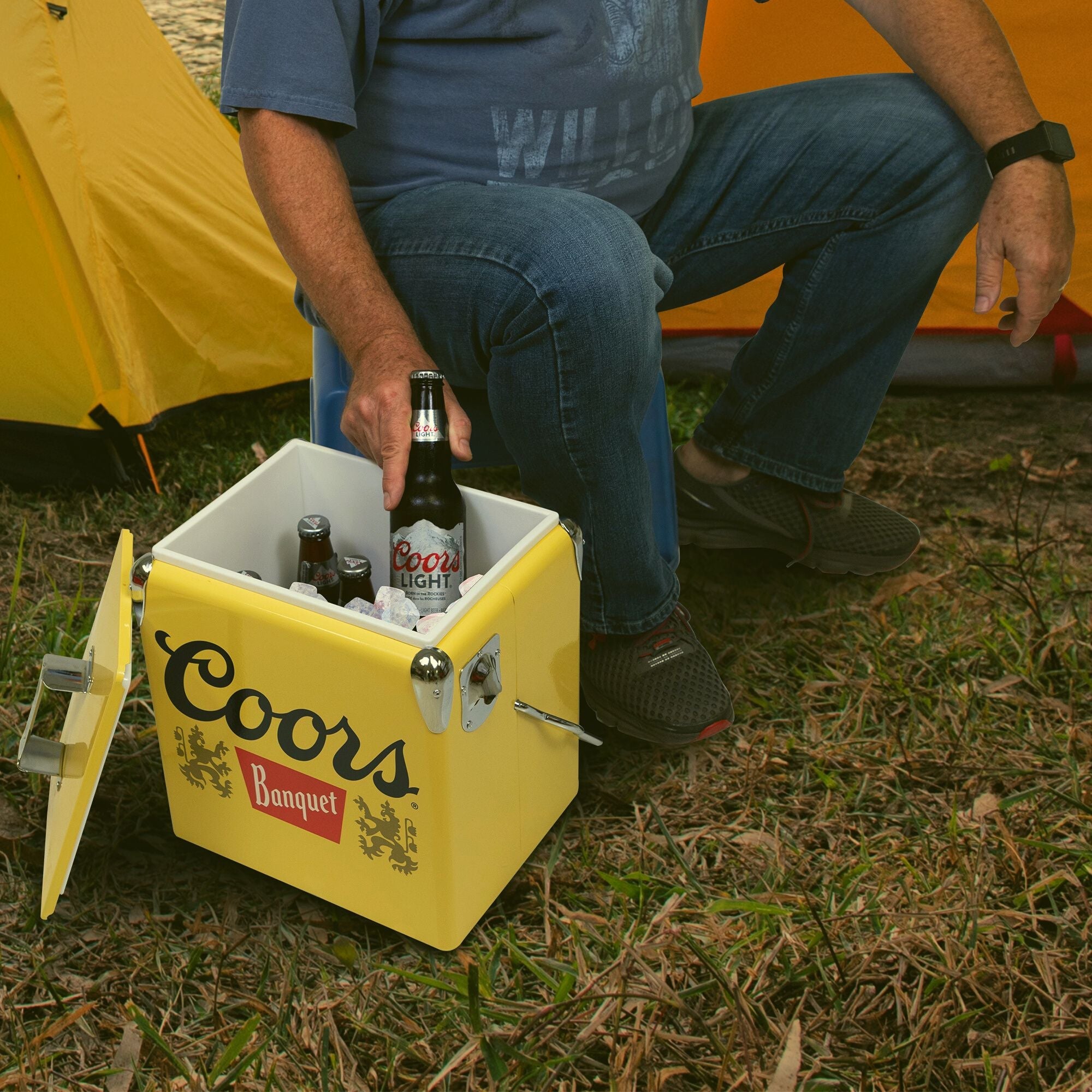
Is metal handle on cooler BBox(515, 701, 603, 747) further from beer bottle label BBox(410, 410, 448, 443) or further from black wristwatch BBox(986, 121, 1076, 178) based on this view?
black wristwatch BBox(986, 121, 1076, 178)

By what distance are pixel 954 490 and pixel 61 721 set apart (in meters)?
1.43

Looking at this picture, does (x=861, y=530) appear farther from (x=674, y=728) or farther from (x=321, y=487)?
(x=321, y=487)

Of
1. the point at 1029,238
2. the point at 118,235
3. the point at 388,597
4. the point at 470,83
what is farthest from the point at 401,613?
the point at 118,235

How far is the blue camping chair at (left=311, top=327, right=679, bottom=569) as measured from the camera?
1.39m

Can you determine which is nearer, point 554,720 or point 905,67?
point 554,720

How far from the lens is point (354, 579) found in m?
1.17

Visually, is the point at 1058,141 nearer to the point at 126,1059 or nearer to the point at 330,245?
the point at 330,245

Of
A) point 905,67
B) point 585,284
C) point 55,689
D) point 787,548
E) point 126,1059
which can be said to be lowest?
point 126,1059

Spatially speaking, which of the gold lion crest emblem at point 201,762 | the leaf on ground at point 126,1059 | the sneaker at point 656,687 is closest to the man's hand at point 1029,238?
the sneaker at point 656,687

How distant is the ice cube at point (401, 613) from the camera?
106 centimetres

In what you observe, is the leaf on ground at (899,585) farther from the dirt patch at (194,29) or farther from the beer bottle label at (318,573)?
the dirt patch at (194,29)

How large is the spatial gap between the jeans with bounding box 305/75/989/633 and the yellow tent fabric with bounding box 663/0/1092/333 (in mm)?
470

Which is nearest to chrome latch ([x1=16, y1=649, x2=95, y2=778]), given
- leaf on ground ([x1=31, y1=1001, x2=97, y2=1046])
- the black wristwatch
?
leaf on ground ([x1=31, y1=1001, x2=97, y2=1046])

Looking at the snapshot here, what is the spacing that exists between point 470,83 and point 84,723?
2.57ft
